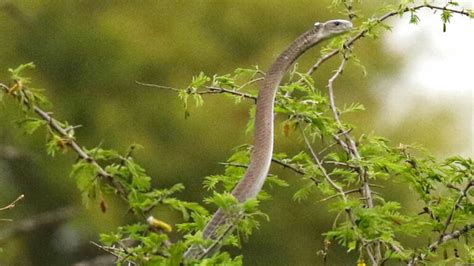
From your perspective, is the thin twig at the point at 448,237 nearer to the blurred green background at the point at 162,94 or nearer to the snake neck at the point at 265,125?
the snake neck at the point at 265,125

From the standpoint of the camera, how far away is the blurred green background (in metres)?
7.20

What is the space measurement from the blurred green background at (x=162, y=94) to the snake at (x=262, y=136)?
524 centimetres

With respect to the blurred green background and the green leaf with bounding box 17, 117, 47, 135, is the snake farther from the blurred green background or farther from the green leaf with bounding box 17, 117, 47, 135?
the blurred green background

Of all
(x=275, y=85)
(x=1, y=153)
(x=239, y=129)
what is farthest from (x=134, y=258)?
(x=239, y=129)

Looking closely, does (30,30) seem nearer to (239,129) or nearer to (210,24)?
(210,24)

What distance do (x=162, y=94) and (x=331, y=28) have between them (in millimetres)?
5919

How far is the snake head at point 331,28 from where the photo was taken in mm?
1765

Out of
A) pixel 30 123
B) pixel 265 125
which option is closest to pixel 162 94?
pixel 265 125

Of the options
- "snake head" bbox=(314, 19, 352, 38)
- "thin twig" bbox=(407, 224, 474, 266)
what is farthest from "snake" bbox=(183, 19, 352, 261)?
"thin twig" bbox=(407, 224, 474, 266)

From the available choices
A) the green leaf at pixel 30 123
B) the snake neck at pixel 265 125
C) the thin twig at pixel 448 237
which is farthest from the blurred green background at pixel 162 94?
the green leaf at pixel 30 123

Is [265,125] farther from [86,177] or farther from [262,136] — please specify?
[86,177]

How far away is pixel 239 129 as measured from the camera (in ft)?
23.7

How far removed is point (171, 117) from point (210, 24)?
0.83 metres

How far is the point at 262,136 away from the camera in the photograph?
1658 millimetres
